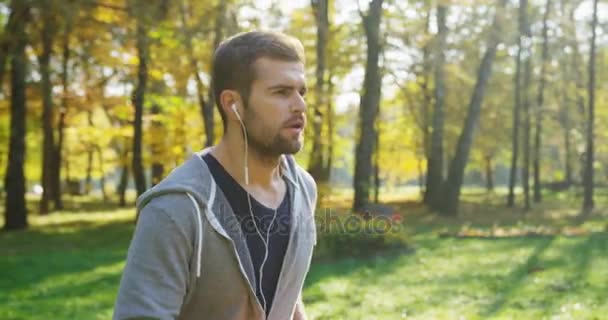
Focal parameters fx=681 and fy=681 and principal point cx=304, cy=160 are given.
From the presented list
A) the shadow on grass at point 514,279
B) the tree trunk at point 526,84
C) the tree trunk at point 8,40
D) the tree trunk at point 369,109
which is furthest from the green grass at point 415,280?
the tree trunk at point 526,84

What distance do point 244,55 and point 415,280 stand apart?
30.6 ft

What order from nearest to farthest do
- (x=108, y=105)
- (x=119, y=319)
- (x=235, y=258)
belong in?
(x=119, y=319)
(x=235, y=258)
(x=108, y=105)

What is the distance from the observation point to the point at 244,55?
2010 mm

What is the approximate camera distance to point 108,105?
2877 cm

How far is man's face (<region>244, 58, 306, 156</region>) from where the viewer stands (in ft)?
6.69

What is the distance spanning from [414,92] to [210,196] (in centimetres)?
3179

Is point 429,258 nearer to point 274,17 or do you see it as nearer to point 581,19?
point 274,17

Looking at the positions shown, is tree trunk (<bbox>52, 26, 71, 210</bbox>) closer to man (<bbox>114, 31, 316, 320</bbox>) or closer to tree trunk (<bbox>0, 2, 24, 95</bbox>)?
tree trunk (<bbox>0, 2, 24, 95</bbox>)

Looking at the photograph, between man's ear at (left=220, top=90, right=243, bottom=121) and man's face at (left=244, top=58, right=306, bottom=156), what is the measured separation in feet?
0.09

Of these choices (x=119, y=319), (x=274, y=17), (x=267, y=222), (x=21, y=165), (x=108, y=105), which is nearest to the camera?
(x=119, y=319)

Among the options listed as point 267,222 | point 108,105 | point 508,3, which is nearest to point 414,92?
point 508,3

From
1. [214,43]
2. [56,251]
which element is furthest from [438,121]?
[56,251]

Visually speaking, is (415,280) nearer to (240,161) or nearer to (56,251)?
(56,251)

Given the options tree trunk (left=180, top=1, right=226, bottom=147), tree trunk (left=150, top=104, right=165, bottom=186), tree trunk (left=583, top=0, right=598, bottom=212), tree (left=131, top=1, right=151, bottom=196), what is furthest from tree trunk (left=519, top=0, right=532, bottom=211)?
tree trunk (left=150, top=104, right=165, bottom=186)
